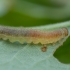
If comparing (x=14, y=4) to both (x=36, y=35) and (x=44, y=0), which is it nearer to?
(x=44, y=0)

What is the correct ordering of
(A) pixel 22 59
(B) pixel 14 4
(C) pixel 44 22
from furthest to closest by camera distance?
(B) pixel 14 4, (C) pixel 44 22, (A) pixel 22 59

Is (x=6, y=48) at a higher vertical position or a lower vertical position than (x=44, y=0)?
higher

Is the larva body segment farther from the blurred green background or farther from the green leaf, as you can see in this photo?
the blurred green background

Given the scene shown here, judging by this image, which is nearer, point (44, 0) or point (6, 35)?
point (6, 35)

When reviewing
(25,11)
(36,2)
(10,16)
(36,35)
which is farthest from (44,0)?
(36,35)

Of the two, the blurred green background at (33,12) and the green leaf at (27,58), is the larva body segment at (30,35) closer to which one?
the green leaf at (27,58)

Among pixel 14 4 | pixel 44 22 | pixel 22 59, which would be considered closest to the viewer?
pixel 22 59

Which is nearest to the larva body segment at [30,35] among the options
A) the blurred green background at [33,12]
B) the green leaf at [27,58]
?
the green leaf at [27,58]

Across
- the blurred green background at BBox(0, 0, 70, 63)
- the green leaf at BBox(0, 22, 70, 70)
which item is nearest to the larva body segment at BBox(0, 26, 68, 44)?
the green leaf at BBox(0, 22, 70, 70)
